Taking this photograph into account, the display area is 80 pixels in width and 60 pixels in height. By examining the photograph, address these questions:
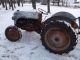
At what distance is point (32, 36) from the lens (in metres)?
8.00

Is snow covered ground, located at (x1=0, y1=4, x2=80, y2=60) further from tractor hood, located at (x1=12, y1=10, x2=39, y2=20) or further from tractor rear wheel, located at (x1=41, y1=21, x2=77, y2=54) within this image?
tractor hood, located at (x1=12, y1=10, x2=39, y2=20)

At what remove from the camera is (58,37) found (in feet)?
20.1

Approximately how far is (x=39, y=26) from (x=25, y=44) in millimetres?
848

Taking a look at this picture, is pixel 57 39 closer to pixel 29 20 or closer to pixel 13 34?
pixel 29 20

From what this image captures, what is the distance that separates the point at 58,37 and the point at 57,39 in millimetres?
72

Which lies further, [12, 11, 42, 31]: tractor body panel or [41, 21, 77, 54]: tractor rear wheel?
[12, 11, 42, 31]: tractor body panel

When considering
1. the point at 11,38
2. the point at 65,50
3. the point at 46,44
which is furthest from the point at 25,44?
the point at 65,50

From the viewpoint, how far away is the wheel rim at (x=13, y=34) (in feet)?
23.9

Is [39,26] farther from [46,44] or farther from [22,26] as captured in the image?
[46,44]

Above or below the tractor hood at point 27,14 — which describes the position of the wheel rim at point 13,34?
below

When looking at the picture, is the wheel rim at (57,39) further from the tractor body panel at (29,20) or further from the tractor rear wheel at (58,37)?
the tractor body panel at (29,20)

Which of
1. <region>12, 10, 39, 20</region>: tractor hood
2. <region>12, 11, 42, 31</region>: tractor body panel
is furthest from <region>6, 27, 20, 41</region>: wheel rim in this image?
<region>12, 10, 39, 20</region>: tractor hood

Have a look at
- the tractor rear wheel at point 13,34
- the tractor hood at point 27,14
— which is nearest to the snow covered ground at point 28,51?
the tractor rear wheel at point 13,34

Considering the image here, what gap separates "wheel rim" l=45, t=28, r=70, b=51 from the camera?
5.97 m
